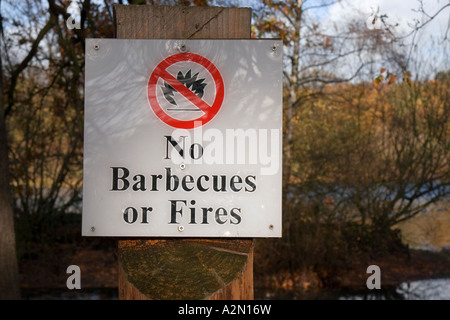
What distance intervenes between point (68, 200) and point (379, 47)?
22.4 feet

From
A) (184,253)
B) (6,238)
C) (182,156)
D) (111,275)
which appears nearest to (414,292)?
(111,275)

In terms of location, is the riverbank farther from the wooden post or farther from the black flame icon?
the black flame icon

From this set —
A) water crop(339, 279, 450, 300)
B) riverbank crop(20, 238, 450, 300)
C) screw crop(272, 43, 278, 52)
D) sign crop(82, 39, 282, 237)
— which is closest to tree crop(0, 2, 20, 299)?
riverbank crop(20, 238, 450, 300)

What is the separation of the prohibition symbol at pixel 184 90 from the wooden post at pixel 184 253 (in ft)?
0.36

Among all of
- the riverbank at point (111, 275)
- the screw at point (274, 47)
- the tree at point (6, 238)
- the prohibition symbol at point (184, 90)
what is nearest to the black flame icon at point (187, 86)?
the prohibition symbol at point (184, 90)

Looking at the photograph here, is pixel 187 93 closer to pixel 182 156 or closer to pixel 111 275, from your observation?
pixel 182 156

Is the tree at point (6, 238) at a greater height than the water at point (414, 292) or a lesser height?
greater

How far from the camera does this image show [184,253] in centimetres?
217

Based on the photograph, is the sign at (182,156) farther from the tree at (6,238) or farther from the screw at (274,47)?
the tree at (6,238)

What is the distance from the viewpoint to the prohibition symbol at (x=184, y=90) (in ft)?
7.07

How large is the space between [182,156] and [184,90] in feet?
0.83

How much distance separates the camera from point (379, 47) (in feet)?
35.8

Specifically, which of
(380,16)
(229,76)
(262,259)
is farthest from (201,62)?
(262,259)

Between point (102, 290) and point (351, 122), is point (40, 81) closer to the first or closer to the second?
point (102, 290)
